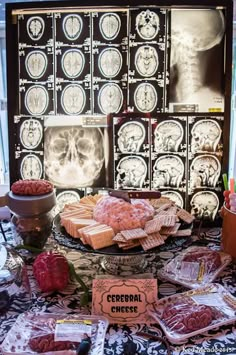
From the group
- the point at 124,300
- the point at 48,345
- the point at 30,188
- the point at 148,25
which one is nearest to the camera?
the point at 48,345

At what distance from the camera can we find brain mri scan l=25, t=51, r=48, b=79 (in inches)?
51.1

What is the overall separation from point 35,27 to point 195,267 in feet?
2.66

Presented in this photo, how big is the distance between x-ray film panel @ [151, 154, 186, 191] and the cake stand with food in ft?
0.45

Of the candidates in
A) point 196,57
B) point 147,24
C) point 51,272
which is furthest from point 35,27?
point 51,272

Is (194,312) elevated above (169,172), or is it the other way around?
(169,172)

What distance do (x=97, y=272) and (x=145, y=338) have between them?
290 millimetres

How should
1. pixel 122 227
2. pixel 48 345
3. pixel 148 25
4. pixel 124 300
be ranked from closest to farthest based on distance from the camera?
pixel 48 345, pixel 124 300, pixel 122 227, pixel 148 25

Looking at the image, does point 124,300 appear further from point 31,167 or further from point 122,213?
point 31,167

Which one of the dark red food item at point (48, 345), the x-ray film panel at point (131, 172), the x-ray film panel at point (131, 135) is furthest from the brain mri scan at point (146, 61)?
the dark red food item at point (48, 345)

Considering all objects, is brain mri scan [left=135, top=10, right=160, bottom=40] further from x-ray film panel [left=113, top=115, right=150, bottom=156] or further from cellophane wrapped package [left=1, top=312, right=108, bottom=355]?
cellophane wrapped package [left=1, top=312, right=108, bottom=355]

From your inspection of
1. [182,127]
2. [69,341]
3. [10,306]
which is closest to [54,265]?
[10,306]

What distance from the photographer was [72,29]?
128cm

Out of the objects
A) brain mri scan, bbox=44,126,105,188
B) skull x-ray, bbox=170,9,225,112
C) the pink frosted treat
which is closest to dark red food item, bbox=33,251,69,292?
the pink frosted treat

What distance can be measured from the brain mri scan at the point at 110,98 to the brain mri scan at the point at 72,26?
17 centimetres
